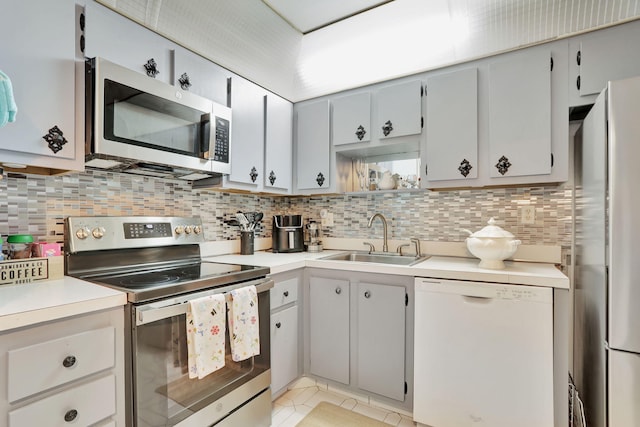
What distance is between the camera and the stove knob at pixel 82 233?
57.7 inches

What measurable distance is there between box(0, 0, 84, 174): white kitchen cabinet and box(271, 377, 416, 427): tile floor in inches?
66.1

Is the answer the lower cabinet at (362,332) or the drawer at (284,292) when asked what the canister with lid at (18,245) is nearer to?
Answer: the drawer at (284,292)

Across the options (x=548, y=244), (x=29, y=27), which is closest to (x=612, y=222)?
(x=548, y=244)

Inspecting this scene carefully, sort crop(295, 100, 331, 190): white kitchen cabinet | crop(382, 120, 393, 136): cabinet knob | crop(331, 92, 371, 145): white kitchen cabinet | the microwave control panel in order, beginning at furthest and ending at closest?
crop(295, 100, 331, 190): white kitchen cabinet → crop(331, 92, 371, 145): white kitchen cabinet → crop(382, 120, 393, 136): cabinet knob → the microwave control panel

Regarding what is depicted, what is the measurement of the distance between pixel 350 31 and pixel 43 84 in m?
1.76

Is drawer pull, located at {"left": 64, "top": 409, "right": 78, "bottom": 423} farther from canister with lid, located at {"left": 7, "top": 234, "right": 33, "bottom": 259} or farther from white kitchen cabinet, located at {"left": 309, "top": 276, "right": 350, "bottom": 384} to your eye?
white kitchen cabinet, located at {"left": 309, "top": 276, "right": 350, "bottom": 384}

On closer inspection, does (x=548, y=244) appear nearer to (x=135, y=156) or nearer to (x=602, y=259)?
(x=602, y=259)

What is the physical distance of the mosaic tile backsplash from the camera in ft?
4.76

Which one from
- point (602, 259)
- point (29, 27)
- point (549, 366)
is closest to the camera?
point (29, 27)

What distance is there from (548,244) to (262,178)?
1891mm

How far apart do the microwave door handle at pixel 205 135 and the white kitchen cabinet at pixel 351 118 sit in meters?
0.97

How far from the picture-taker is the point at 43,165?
125 centimetres

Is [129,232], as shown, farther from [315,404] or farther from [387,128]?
[387,128]

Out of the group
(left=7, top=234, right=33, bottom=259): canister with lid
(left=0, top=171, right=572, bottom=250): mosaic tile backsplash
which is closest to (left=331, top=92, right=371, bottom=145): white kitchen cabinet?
(left=0, top=171, right=572, bottom=250): mosaic tile backsplash
